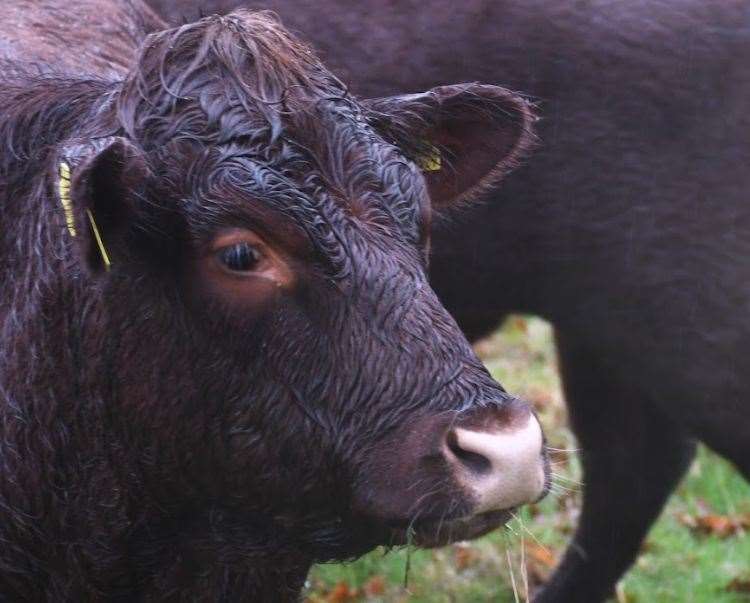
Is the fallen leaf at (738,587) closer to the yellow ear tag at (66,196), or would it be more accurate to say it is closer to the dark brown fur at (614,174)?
the dark brown fur at (614,174)

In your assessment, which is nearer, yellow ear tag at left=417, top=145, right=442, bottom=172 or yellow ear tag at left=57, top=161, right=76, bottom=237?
yellow ear tag at left=57, top=161, right=76, bottom=237

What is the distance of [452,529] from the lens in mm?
3258

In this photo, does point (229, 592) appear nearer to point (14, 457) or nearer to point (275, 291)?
point (14, 457)

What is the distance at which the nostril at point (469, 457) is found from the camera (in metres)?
3.12

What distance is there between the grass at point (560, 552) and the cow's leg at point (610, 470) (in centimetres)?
16

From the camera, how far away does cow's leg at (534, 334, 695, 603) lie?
18.8ft

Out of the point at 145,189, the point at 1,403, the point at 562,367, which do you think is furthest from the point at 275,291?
the point at 562,367

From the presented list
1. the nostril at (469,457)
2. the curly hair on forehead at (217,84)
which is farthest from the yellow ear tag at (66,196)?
the nostril at (469,457)

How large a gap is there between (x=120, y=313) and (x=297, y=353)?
428 millimetres

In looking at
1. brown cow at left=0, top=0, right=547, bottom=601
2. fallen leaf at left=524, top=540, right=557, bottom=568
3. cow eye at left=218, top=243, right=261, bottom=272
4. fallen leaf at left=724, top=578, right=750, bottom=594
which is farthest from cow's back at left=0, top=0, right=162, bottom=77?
fallen leaf at left=724, top=578, right=750, bottom=594

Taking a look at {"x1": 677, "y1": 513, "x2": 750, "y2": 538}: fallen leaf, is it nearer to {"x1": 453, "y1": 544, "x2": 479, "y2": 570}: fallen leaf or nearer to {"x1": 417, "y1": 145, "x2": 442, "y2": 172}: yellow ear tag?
{"x1": 453, "y1": 544, "x2": 479, "y2": 570}: fallen leaf

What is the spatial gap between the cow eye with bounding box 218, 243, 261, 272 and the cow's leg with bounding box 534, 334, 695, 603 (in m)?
2.56

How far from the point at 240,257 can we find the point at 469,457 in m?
0.64

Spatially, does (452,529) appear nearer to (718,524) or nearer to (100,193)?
(100,193)
